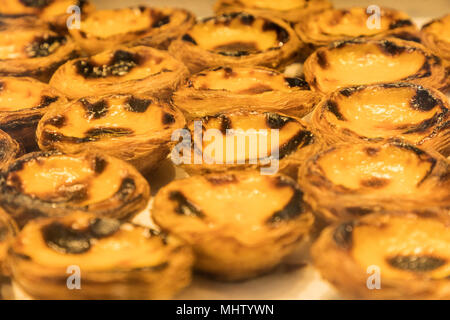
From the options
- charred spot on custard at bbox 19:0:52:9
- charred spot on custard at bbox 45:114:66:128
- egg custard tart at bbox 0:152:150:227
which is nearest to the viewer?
egg custard tart at bbox 0:152:150:227

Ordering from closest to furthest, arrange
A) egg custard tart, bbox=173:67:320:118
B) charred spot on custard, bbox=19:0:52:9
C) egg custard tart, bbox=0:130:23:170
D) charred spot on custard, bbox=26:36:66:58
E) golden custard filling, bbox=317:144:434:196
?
1. golden custard filling, bbox=317:144:434:196
2. egg custard tart, bbox=0:130:23:170
3. egg custard tart, bbox=173:67:320:118
4. charred spot on custard, bbox=26:36:66:58
5. charred spot on custard, bbox=19:0:52:9

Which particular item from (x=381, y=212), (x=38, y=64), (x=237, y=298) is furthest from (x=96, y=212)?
(x=38, y=64)

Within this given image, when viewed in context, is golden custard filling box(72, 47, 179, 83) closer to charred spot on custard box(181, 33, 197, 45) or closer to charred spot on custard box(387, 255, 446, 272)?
charred spot on custard box(181, 33, 197, 45)

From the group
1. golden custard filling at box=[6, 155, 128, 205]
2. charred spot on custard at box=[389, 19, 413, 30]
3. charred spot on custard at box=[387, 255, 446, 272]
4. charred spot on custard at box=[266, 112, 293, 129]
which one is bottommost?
charred spot on custard at box=[387, 255, 446, 272]

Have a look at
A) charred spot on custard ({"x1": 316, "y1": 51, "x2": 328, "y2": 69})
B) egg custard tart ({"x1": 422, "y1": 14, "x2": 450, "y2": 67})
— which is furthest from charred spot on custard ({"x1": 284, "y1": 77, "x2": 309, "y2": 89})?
egg custard tart ({"x1": 422, "y1": 14, "x2": 450, "y2": 67})

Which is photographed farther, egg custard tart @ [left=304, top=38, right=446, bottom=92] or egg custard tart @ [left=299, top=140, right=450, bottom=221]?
egg custard tart @ [left=304, top=38, right=446, bottom=92]

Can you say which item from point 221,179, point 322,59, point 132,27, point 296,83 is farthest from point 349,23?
point 221,179

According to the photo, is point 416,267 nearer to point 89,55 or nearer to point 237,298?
point 237,298

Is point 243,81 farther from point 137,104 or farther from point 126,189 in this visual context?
point 126,189
